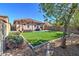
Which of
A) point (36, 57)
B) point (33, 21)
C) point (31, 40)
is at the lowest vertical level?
point (36, 57)

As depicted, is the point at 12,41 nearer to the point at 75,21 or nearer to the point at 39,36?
the point at 39,36

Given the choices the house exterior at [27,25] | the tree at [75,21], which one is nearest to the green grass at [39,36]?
the house exterior at [27,25]

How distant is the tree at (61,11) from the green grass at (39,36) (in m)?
0.14

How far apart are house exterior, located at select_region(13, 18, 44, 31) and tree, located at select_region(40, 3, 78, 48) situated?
0.15 m

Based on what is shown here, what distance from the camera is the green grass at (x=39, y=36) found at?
3.10 metres

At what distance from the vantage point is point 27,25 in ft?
10.3

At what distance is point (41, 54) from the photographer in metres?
3.11

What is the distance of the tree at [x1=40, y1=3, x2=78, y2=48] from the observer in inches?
122

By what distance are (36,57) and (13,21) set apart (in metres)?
0.51

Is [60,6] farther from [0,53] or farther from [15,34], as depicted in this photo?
[0,53]

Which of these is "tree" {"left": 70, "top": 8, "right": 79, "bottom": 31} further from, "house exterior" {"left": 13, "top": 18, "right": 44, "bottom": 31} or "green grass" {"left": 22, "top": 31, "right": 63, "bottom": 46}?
"house exterior" {"left": 13, "top": 18, "right": 44, "bottom": 31}

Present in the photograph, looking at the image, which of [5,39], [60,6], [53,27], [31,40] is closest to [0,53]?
[5,39]

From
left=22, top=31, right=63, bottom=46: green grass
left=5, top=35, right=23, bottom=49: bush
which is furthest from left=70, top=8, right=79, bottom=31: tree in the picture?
left=5, top=35, right=23, bottom=49: bush

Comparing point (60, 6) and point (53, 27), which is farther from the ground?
point (60, 6)
